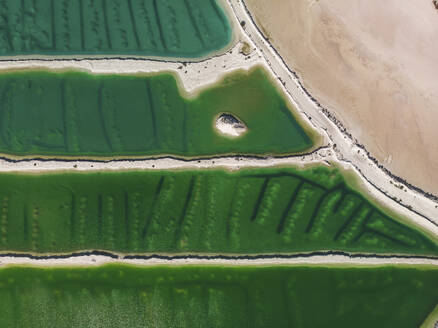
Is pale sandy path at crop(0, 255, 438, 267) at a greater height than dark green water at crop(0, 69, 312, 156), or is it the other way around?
dark green water at crop(0, 69, 312, 156)

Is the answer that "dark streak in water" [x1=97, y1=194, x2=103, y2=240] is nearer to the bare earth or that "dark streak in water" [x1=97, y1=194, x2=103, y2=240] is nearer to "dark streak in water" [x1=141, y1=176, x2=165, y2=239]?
"dark streak in water" [x1=141, y1=176, x2=165, y2=239]

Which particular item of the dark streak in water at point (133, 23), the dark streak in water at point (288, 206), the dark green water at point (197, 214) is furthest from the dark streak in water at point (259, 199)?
the dark streak in water at point (133, 23)

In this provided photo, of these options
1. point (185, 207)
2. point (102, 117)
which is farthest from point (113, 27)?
point (185, 207)

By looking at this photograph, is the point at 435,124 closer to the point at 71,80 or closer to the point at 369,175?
the point at 369,175

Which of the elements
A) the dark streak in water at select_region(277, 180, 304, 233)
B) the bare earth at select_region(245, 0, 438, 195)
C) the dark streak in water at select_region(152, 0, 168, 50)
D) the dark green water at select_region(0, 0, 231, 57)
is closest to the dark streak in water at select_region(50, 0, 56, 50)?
the dark green water at select_region(0, 0, 231, 57)

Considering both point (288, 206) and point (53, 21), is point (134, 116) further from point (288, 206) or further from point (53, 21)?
point (288, 206)

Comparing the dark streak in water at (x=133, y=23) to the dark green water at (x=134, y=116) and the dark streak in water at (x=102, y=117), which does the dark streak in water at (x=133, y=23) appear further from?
the dark streak in water at (x=102, y=117)
